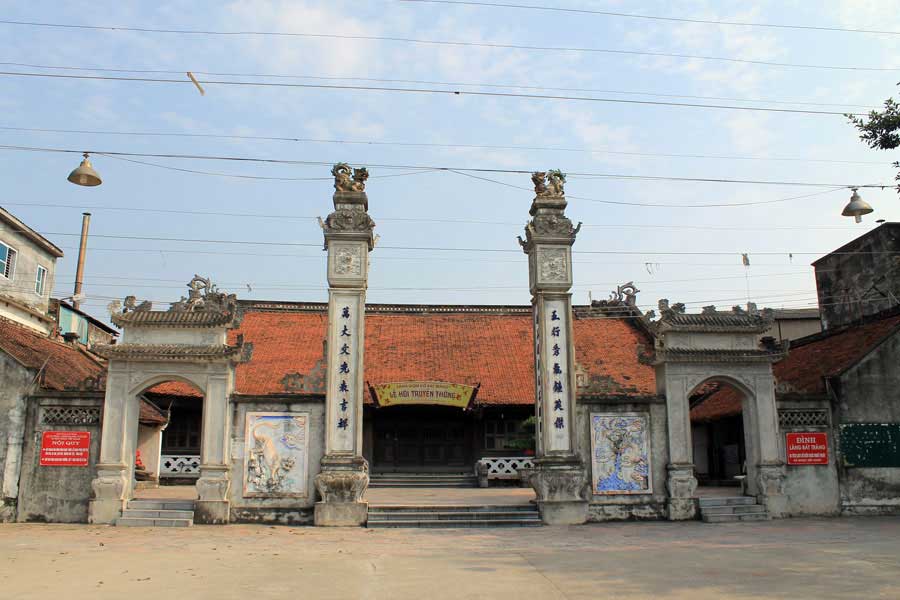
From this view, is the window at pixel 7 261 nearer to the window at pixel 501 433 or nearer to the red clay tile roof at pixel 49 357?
the red clay tile roof at pixel 49 357

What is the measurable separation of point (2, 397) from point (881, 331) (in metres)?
18.3

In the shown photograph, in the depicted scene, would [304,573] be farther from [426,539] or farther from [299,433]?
[299,433]

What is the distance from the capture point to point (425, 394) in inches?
862

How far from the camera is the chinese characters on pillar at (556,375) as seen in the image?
13.8m

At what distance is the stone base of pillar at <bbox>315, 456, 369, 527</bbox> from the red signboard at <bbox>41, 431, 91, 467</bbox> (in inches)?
173

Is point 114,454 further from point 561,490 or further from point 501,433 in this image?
point 501,433

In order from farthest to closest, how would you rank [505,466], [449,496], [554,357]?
[505,466] → [449,496] → [554,357]

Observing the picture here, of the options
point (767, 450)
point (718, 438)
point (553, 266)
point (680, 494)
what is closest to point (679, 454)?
point (680, 494)

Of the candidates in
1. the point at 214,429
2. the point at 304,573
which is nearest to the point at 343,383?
the point at 214,429

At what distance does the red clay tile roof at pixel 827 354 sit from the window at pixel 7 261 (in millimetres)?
21318

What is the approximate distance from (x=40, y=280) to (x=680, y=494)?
819 inches

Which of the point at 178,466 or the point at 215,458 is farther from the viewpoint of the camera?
the point at 178,466

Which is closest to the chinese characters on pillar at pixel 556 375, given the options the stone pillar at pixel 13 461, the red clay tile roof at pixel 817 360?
the red clay tile roof at pixel 817 360

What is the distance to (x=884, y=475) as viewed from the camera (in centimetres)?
1451
